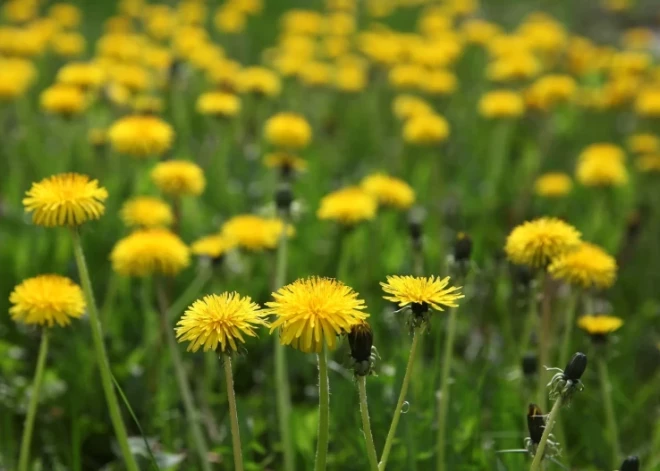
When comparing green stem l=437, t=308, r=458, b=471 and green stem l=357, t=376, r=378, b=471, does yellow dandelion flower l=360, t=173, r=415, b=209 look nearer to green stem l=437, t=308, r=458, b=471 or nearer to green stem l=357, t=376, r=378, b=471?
green stem l=437, t=308, r=458, b=471

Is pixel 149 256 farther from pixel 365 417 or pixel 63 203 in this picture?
pixel 365 417

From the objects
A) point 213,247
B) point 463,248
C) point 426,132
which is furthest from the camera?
point 426,132

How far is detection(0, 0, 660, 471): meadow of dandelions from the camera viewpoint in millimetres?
1442

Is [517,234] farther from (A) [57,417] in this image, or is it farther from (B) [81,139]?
(B) [81,139]

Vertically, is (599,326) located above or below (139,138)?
below

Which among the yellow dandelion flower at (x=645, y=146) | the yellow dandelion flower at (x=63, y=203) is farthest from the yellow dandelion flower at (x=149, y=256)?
the yellow dandelion flower at (x=645, y=146)

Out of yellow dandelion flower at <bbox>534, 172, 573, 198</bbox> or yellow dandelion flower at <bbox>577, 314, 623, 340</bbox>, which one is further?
yellow dandelion flower at <bbox>534, 172, 573, 198</bbox>

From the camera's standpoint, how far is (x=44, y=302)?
1.47 metres

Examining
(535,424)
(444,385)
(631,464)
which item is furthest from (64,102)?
(631,464)

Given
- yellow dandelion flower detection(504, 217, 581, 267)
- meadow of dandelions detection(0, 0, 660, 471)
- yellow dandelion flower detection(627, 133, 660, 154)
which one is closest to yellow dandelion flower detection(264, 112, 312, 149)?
meadow of dandelions detection(0, 0, 660, 471)

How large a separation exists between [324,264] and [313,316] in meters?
1.72

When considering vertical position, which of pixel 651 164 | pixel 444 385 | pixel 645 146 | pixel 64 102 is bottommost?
pixel 444 385

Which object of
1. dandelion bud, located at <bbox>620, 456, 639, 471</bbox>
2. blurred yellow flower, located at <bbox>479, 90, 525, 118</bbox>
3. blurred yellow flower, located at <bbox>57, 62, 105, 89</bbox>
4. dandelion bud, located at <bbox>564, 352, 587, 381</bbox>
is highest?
blurred yellow flower, located at <bbox>57, 62, 105, 89</bbox>

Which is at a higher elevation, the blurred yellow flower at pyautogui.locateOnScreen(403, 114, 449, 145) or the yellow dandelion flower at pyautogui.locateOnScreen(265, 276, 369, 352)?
the blurred yellow flower at pyautogui.locateOnScreen(403, 114, 449, 145)
